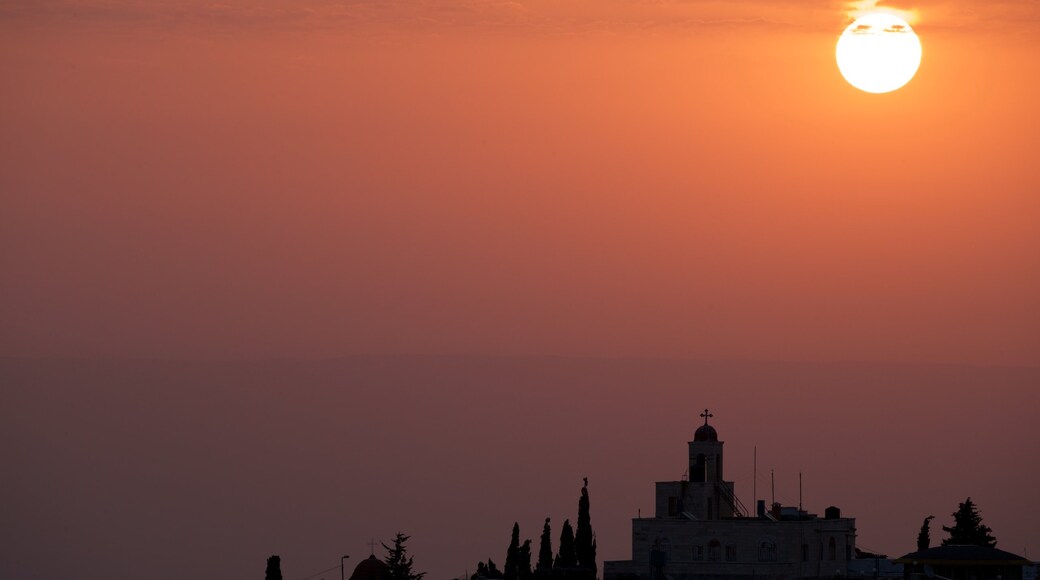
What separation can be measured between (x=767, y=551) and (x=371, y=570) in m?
40.5

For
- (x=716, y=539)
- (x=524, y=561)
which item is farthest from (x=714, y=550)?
(x=524, y=561)

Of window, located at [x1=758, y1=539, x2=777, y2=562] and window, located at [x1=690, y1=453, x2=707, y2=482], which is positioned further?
window, located at [x1=690, y1=453, x2=707, y2=482]

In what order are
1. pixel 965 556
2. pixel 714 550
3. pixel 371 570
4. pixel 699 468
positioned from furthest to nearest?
pixel 371 570
pixel 699 468
pixel 714 550
pixel 965 556

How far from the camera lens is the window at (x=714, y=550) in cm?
16250

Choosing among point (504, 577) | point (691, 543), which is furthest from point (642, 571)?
point (504, 577)

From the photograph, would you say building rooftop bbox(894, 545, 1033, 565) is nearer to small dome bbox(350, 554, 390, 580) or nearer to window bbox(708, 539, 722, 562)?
window bbox(708, 539, 722, 562)

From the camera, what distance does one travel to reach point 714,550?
6403 inches

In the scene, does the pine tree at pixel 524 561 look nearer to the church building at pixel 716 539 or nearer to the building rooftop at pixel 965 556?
the church building at pixel 716 539

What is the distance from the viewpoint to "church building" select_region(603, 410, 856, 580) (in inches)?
6363

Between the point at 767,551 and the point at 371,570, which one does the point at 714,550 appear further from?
the point at 371,570

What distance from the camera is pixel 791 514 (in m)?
168

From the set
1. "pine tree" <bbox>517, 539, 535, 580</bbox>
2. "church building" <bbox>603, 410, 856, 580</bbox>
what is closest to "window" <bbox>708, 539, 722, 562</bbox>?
"church building" <bbox>603, 410, 856, 580</bbox>

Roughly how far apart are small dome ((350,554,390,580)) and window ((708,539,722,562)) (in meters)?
34.3

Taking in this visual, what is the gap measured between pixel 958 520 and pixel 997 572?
3419cm
